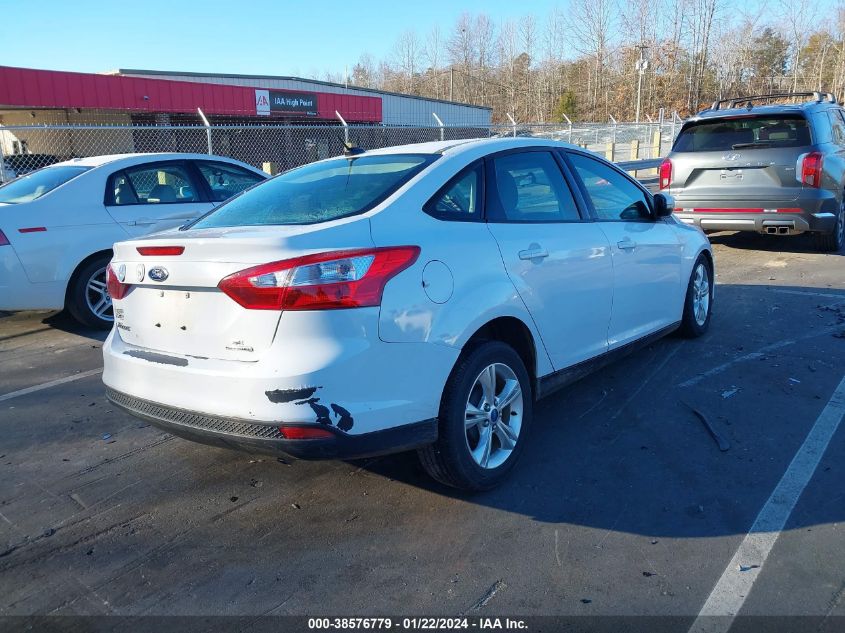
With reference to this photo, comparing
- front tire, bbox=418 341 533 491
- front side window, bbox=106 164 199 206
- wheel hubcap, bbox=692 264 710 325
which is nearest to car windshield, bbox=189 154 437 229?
front tire, bbox=418 341 533 491

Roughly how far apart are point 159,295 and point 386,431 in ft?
4.04

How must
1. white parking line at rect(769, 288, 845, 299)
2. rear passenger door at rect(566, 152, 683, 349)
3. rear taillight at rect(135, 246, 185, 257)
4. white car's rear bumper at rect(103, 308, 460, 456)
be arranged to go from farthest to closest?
1. white parking line at rect(769, 288, 845, 299)
2. rear passenger door at rect(566, 152, 683, 349)
3. rear taillight at rect(135, 246, 185, 257)
4. white car's rear bumper at rect(103, 308, 460, 456)

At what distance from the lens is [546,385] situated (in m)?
3.82

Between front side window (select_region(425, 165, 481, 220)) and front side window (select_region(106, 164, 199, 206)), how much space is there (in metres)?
4.46

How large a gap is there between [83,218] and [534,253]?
15.3 ft

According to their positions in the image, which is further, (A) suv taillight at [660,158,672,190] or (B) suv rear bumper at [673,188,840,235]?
(A) suv taillight at [660,158,672,190]

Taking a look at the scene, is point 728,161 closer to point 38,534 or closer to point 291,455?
point 291,455

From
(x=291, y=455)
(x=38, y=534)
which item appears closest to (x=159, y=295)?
(x=291, y=455)

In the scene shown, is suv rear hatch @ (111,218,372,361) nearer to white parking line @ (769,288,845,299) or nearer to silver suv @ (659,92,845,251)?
white parking line @ (769,288,845,299)

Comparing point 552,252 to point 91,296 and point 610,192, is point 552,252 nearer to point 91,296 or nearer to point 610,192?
point 610,192

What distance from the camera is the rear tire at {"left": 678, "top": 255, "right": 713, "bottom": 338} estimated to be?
5539mm

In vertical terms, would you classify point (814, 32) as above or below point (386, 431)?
above

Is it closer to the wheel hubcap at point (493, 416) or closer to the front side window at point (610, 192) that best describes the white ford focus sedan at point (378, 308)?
the wheel hubcap at point (493, 416)

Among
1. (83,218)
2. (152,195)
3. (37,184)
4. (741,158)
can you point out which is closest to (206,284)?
(83,218)
